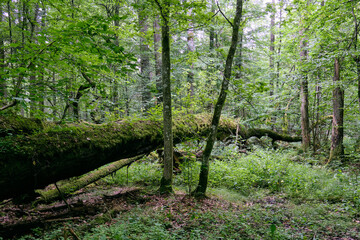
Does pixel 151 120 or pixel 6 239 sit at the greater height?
pixel 151 120

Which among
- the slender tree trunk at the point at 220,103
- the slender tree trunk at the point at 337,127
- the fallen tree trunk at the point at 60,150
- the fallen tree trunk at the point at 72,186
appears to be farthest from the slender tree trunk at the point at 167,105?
the slender tree trunk at the point at 337,127

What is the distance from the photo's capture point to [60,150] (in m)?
3.59

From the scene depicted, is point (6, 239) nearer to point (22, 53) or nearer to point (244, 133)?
point (22, 53)

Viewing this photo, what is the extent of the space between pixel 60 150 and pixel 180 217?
2.86 metres

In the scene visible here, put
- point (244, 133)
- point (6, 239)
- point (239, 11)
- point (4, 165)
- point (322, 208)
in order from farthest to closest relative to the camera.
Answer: point (244, 133) < point (322, 208) < point (239, 11) < point (6, 239) < point (4, 165)

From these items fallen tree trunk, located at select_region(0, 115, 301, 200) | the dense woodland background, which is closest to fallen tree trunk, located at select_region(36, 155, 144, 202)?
fallen tree trunk, located at select_region(0, 115, 301, 200)

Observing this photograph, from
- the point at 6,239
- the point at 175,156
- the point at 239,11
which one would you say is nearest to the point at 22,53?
the point at 6,239

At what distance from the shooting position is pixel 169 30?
16.8ft

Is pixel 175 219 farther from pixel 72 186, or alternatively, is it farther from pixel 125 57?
pixel 125 57

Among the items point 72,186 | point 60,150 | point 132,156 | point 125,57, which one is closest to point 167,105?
point 132,156

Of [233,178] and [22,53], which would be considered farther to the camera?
[233,178]

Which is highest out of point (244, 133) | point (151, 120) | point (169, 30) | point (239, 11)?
point (239, 11)

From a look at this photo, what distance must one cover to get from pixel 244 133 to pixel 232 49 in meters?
6.35

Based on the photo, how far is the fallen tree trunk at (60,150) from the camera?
3.09m
